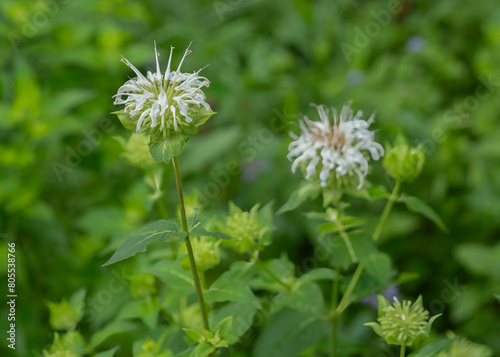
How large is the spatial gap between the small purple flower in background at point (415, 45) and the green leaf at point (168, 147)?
6.77 feet

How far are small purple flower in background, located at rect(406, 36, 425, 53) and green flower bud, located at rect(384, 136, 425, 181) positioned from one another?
1.62 metres

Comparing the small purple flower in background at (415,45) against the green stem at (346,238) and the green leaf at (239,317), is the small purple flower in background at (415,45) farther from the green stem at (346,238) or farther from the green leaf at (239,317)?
the green leaf at (239,317)

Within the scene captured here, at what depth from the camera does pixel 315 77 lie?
2.67 metres

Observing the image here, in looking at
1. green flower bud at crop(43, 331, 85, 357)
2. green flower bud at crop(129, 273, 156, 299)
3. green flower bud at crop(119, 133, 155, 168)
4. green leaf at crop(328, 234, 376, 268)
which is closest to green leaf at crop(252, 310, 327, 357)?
green leaf at crop(328, 234, 376, 268)

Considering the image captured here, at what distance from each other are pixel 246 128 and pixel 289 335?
4.76 ft

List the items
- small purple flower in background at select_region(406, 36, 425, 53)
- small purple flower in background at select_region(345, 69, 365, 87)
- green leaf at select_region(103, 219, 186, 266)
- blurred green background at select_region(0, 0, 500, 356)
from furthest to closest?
1. small purple flower in background at select_region(406, 36, 425, 53)
2. small purple flower in background at select_region(345, 69, 365, 87)
3. blurred green background at select_region(0, 0, 500, 356)
4. green leaf at select_region(103, 219, 186, 266)

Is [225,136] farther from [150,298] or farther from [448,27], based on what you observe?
[448,27]

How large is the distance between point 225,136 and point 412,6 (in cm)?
153

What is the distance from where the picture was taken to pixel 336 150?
1.18 metres

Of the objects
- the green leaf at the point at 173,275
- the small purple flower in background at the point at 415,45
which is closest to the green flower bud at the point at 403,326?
the green leaf at the point at 173,275

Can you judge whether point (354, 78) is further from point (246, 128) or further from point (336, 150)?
point (336, 150)

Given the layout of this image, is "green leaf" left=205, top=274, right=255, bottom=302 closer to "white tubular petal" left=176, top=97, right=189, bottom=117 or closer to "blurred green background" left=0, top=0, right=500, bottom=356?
"white tubular petal" left=176, top=97, right=189, bottom=117

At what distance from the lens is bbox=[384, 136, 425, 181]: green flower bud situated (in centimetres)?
118

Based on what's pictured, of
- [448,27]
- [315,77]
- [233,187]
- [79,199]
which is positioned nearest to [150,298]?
[79,199]
